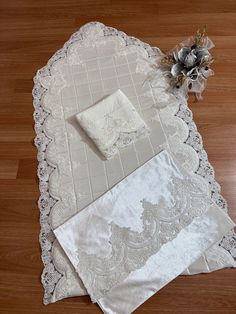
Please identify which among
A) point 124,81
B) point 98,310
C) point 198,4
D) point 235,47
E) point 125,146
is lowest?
point 98,310

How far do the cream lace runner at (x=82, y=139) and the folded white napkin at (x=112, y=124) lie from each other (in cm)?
4

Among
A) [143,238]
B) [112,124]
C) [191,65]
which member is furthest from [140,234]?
[191,65]

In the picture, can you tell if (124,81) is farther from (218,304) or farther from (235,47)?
(218,304)

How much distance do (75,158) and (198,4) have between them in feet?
2.82

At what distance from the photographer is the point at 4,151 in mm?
1203

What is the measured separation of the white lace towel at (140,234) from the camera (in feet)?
3.11

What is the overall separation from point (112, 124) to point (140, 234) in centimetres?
37

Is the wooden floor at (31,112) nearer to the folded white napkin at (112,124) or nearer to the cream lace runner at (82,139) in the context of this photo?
the cream lace runner at (82,139)

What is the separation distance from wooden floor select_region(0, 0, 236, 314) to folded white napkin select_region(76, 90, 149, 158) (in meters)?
0.21

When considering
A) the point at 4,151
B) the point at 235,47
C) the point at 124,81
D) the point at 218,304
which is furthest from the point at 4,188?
the point at 235,47

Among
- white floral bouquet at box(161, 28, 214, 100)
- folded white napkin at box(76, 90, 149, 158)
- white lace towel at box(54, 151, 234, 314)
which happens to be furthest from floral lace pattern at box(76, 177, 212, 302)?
white floral bouquet at box(161, 28, 214, 100)

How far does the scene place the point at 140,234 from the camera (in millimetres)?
993

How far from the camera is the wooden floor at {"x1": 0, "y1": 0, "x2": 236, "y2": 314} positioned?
96 cm

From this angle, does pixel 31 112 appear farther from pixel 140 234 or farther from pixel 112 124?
pixel 140 234
